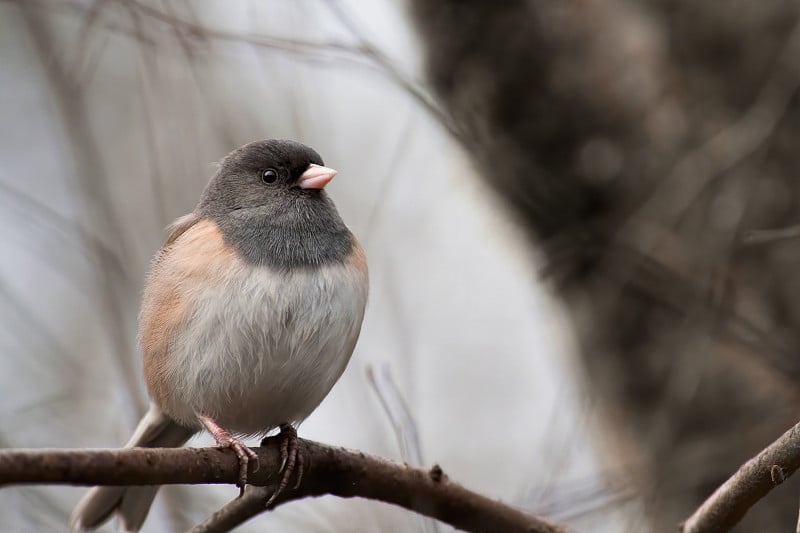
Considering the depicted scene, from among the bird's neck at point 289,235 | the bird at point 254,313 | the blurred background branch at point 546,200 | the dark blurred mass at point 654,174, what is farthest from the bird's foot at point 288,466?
the dark blurred mass at point 654,174

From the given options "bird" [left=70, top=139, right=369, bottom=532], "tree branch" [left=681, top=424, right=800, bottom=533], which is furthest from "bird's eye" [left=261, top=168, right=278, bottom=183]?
"tree branch" [left=681, top=424, right=800, bottom=533]

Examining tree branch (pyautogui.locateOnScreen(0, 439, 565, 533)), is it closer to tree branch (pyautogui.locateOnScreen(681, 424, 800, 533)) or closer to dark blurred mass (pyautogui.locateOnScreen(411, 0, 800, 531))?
tree branch (pyautogui.locateOnScreen(681, 424, 800, 533))

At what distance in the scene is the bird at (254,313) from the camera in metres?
2.19

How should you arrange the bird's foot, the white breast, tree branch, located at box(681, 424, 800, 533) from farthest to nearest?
the white breast → the bird's foot → tree branch, located at box(681, 424, 800, 533)

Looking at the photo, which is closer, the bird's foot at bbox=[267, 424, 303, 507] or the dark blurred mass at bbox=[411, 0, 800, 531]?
the bird's foot at bbox=[267, 424, 303, 507]

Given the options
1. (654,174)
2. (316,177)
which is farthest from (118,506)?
(654,174)

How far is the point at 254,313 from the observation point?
2.17m

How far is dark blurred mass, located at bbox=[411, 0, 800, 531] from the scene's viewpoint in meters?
3.10

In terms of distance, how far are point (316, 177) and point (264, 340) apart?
54cm

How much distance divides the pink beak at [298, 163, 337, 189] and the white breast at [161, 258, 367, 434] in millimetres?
310

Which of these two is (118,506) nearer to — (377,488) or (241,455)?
(241,455)

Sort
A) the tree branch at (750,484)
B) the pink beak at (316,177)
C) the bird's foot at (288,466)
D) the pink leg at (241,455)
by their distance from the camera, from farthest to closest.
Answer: the pink beak at (316,177) < the bird's foot at (288,466) < the pink leg at (241,455) < the tree branch at (750,484)

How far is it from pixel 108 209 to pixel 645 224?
71.2 inches

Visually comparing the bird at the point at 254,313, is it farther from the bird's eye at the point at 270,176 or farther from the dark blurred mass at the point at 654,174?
the dark blurred mass at the point at 654,174
